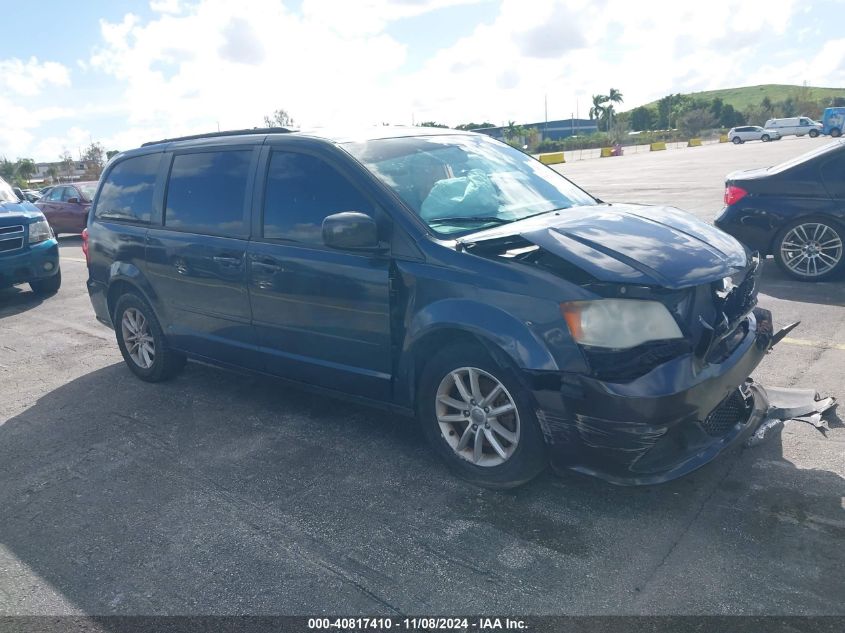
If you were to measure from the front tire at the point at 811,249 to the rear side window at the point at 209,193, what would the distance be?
19.4 feet

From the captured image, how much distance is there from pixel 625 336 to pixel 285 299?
7.05 ft

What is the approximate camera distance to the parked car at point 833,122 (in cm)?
6144

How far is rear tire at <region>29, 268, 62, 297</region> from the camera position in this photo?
10273 millimetres

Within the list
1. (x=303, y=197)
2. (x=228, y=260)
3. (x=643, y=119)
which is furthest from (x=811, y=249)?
(x=643, y=119)

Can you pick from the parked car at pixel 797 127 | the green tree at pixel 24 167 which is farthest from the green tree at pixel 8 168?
the parked car at pixel 797 127

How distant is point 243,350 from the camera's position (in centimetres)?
487

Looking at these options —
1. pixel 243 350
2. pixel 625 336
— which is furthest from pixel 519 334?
pixel 243 350

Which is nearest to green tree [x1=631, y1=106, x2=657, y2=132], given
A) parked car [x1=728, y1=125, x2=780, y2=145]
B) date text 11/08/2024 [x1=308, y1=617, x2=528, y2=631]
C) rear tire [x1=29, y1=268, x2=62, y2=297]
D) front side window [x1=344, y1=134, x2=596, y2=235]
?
parked car [x1=728, y1=125, x2=780, y2=145]

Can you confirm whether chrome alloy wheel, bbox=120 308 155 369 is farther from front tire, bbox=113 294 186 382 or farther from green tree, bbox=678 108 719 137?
green tree, bbox=678 108 719 137

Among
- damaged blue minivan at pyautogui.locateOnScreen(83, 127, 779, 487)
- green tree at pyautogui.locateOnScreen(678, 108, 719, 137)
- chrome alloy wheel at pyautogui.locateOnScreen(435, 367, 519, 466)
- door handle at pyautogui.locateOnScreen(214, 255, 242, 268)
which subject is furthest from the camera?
green tree at pyautogui.locateOnScreen(678, 108, 719, 137)

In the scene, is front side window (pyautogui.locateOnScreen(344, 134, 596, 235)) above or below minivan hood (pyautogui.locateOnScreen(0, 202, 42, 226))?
above

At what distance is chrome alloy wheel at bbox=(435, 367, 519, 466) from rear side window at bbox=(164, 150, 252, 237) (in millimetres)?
1847

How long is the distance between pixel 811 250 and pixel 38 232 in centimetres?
983

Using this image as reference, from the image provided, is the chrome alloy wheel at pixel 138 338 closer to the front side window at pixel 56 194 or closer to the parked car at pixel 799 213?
the parked car at pixel 799 213
